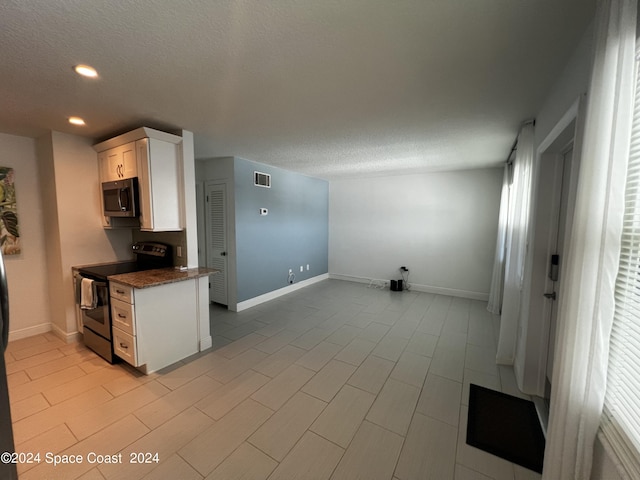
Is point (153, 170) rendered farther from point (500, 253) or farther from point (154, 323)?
point (500, 253)

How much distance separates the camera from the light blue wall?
4.26 metres

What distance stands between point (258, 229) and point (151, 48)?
323 cm

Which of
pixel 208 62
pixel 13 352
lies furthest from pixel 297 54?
pixel 13 352

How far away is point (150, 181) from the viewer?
2.68 meters

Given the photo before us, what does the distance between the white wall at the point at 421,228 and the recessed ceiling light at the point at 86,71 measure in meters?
4.98

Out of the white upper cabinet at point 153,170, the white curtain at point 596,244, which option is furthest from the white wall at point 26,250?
the white curtain at point 596,244

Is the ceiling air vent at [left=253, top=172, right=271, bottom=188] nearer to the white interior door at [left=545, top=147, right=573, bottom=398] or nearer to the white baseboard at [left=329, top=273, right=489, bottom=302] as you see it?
the white baseboard at [left=329, top=273, right=489, bottom=302]

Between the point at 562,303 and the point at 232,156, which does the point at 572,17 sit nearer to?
the point at 562,303

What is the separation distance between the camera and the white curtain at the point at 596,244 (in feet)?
2.89

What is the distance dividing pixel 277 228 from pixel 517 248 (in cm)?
369

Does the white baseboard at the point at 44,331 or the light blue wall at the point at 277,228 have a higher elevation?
the light blue wall at the point at 277,228

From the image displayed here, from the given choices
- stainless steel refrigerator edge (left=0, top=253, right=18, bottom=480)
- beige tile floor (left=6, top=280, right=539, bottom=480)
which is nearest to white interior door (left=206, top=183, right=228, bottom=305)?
beige tile floor (left=6, top=280, right=539, bottom=480)

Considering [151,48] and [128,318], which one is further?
[128,318]

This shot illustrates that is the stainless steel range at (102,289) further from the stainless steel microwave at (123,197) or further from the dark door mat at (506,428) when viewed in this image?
the dark door mat at (506,428)
